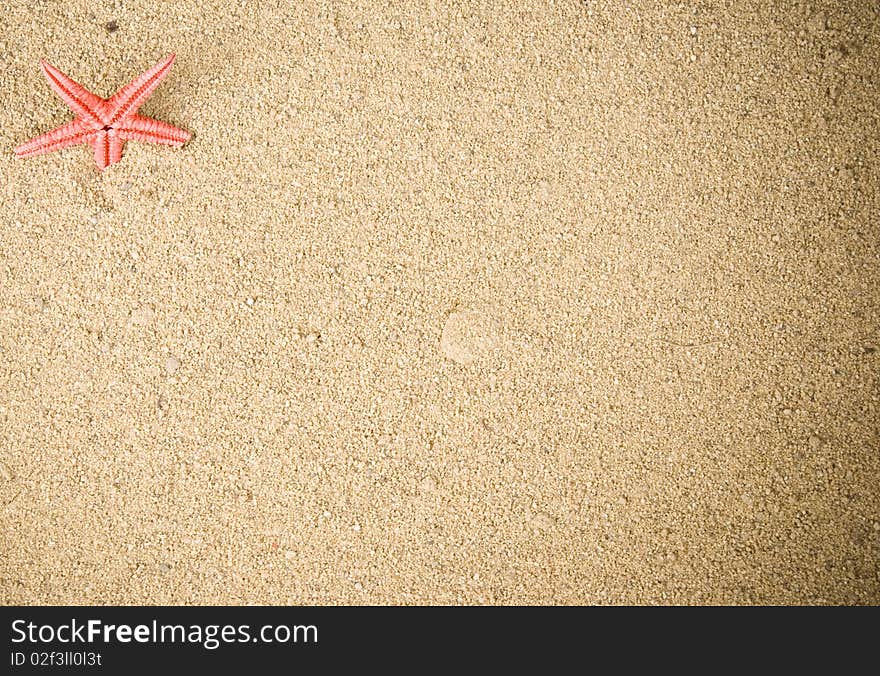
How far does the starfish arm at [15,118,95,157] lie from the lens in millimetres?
1373

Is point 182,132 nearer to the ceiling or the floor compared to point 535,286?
nearer to the ceiling

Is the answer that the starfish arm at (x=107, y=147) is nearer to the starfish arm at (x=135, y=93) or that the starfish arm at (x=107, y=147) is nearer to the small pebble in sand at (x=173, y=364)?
the starfish arm at (x=135, y=93)

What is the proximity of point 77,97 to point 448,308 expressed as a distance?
848 mm

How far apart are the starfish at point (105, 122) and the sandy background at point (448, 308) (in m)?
0.10

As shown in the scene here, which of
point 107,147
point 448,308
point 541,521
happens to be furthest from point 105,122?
point 541,521

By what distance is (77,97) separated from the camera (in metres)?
1.35

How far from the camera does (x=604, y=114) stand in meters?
1.51

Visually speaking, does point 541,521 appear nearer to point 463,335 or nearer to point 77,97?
point 463,335

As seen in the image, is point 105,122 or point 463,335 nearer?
point 105,122

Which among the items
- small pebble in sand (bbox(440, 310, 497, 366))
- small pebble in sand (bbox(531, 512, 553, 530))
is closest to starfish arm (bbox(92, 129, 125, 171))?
small pebble in sand (bbox(440, 310, 497, 366))

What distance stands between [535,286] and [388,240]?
0.34 m
